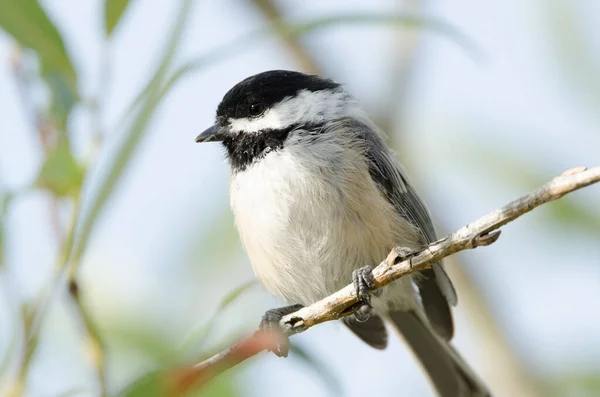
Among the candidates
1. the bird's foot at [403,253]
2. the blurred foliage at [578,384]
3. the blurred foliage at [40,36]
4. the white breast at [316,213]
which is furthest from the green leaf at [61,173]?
the blurred foliage at [578,384]

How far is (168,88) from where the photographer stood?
98 cm

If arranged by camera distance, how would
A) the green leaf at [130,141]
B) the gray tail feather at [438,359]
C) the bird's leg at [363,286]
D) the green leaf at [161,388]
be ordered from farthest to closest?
the gray tail feather at [438,359]
the bird's leg at [363,286]
the green leaf at [130,141]
the green leaf at [161,388]

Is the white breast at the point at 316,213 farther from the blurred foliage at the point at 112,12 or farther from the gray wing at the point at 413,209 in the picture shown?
the blurred foliage at the point at 112,12

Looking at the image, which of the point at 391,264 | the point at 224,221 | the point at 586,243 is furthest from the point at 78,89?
the point at 586,243

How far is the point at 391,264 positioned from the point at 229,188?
1078 mm

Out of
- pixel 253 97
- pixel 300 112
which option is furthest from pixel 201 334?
pixel 253 97

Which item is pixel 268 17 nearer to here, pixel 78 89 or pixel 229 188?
pixel 229 188

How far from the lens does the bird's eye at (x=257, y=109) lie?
258cm

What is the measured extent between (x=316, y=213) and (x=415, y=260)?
0.81 metres

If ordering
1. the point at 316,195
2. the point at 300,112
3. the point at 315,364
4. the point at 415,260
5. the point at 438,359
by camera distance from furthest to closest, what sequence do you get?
the point at 438,359 → the point at 300,112 → the point at 316,195 → the point at 415,260 → the point at 315,364

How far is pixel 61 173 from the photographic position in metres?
1.10

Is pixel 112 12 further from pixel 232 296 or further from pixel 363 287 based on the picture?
pixel 363 287

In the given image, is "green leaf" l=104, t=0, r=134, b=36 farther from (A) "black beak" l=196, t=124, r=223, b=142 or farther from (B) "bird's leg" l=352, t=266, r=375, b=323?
(A) "black beak" l=196, t=124, r=223, b=142

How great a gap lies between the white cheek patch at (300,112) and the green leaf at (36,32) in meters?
1.29
